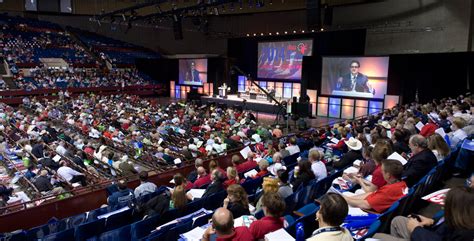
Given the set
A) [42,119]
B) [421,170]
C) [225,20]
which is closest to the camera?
[421,170]

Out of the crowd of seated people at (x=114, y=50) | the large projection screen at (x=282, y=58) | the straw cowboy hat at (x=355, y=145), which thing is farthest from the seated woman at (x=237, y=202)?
the crowd of seated people at (x=114, y=50)

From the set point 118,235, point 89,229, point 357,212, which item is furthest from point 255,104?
point 357,212

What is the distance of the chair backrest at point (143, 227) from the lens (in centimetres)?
496

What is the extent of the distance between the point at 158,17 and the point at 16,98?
12992mm

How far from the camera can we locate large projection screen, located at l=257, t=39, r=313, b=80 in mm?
26734

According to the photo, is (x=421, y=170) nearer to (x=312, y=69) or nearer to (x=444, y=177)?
(x=444, y=177)

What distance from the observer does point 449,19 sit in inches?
802

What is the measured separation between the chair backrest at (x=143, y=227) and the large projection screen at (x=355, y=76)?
18504 mm

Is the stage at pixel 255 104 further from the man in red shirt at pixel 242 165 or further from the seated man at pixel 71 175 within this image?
the seated man at pixel 71 175

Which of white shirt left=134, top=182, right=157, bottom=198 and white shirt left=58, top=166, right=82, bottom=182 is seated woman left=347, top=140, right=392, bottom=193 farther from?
white shirt left=58, top=166, right=82, bottom=182

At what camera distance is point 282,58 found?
28.2 meters

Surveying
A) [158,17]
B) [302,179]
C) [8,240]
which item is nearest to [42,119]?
[158,17]

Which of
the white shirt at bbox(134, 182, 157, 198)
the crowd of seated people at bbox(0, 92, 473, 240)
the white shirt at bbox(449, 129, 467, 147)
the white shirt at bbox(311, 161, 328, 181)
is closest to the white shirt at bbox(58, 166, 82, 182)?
the crowd of seated people at bbox(0, 92, 473, 240)

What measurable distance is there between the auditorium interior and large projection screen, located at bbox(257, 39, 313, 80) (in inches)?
4.8
